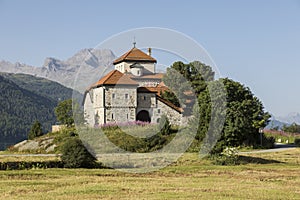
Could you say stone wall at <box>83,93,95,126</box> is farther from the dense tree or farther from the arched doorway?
the dense tree

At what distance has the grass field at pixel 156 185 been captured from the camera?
623 inches

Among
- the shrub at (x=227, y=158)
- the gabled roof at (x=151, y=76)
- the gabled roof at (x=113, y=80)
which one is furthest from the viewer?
the gabled roof at (x=151, y=76)

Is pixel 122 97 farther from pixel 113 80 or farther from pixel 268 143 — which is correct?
pixel 268 143

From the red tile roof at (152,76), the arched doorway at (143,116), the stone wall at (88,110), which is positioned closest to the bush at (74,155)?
the stone wall at (88,110)

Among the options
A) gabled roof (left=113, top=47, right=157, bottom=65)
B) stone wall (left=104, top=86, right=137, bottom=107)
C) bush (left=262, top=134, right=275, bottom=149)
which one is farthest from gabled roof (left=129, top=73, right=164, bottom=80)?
bush (left=262, top=134, right=275, bottom=149)

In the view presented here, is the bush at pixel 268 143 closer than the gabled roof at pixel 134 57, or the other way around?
the bush at pixel 268 143

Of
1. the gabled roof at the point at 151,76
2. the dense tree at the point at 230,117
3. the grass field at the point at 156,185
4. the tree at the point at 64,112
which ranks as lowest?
the grass field at the point at 156,185

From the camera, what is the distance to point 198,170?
26.2 meters


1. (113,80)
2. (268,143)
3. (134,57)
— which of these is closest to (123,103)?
(113,80)

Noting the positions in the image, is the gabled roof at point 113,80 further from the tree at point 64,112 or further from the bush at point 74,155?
the bush at point 74,155

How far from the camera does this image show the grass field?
1582 cm

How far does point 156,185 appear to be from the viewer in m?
18.6

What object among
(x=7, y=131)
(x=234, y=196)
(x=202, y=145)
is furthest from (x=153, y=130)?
(x=7, y=131)

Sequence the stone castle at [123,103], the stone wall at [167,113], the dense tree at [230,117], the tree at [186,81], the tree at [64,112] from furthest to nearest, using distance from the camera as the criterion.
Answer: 1. the tree at [64,112]
2. the tree at [186,81]
3. the stone wall at [167,113]
4. the stone castle at [123,103]
5. the dense tree at [230,117]
